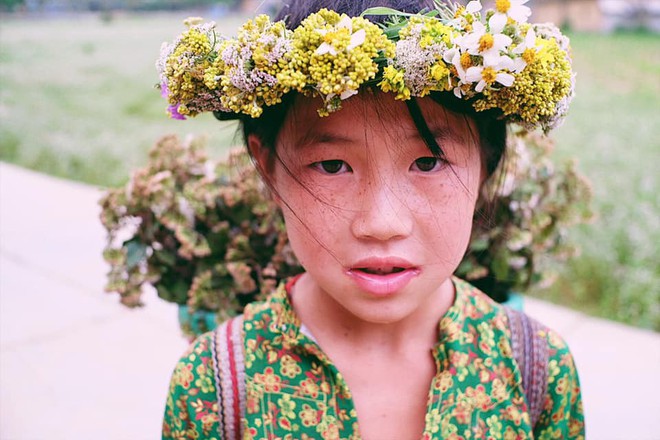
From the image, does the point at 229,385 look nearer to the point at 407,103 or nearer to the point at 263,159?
the point at 263,159

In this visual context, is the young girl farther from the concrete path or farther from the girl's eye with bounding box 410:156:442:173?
the concrete path

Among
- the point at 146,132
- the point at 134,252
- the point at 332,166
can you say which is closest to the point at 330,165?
the point at 332,166

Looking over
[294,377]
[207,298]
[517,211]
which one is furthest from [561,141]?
[294,377]

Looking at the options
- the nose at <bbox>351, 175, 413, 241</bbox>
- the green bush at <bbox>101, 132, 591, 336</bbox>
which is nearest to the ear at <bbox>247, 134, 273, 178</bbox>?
the nose at <bbox>351, 175, 413, 241</bbox>

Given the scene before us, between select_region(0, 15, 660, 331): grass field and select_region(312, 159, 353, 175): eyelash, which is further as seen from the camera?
select_region(0, 15, 660, 331): grass field

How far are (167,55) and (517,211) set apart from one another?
1.40 meters

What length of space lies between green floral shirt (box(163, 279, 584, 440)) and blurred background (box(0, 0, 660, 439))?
0.65 meters

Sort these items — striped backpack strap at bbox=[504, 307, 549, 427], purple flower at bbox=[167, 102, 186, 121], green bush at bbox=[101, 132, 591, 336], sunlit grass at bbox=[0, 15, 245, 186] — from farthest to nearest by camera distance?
sunlit grass at bbox=[0, 15, 245, 186] → green bush at bbox=[101, 132, 591, 336] → striped backpack strap at bbox=[504, 307, 549, 427] → purple flower at bbox=[167, 102, 186, 121]

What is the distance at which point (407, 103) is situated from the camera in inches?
45.1

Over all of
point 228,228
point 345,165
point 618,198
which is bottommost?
point 345,165

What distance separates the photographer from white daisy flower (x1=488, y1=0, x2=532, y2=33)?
3.34ft

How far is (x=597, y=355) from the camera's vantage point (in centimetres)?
329

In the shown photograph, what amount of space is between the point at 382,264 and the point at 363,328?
0.99 ft

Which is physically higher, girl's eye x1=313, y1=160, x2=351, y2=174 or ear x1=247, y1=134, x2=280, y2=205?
ear x1=247, y1=134, x2=280, y2=205
